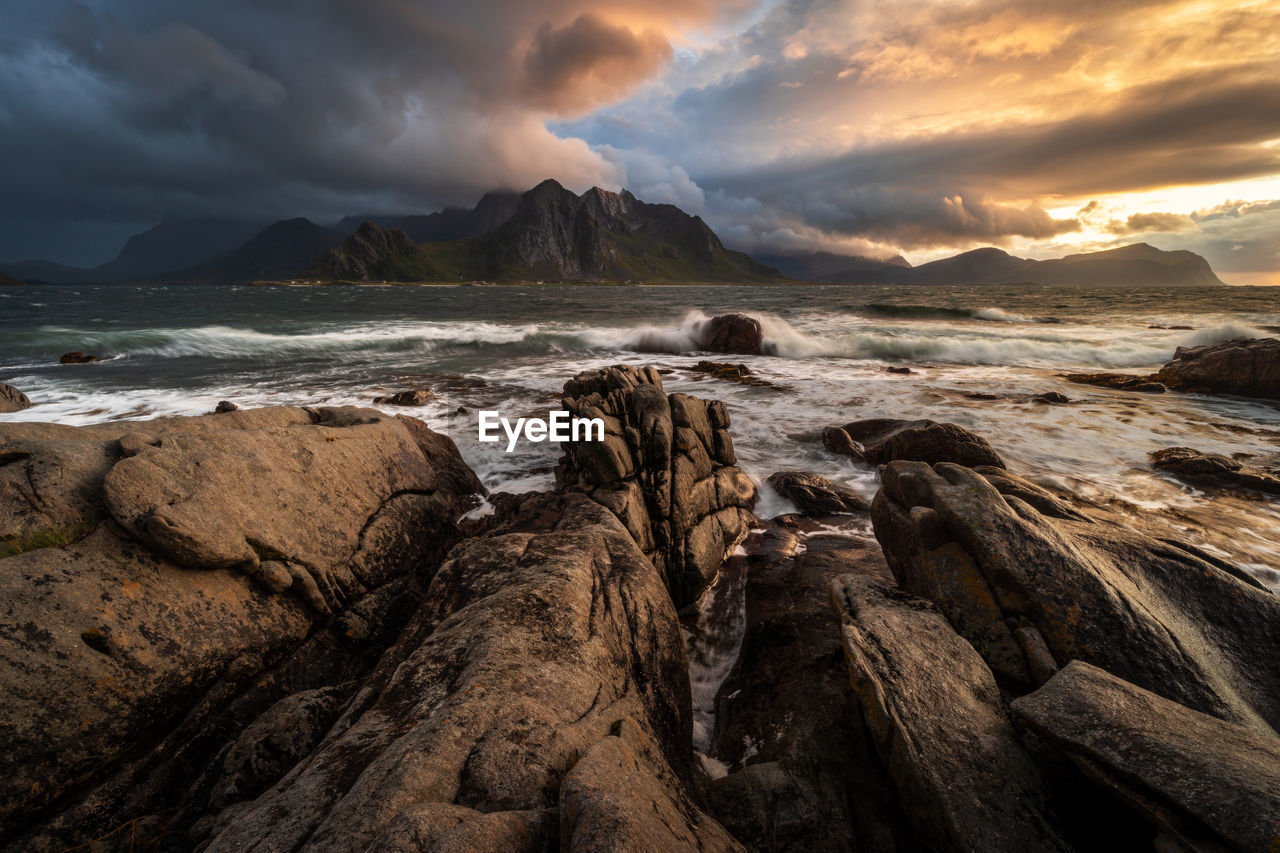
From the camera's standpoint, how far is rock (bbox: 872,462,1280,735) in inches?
175

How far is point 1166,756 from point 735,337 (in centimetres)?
2905

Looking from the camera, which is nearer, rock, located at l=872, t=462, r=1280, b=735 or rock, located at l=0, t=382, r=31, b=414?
rock, located at l=872, t=462, r=1280, b=735

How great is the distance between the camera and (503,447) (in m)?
13.2

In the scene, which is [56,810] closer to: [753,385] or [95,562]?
[95,562]

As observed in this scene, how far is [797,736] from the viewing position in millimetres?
4703

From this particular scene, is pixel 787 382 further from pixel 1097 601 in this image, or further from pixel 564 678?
pixel 564 678

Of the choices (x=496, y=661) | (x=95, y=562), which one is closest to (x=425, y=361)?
(x=95, y=562)

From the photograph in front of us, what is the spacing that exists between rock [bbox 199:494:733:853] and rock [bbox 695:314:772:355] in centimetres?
2632

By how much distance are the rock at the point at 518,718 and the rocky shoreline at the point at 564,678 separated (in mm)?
23

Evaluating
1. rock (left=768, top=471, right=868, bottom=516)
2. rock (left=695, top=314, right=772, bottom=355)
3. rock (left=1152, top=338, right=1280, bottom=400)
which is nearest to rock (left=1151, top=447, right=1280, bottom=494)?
rock (left=768, top=471, right=868, bottom=516)

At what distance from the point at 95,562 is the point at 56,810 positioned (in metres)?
2.01

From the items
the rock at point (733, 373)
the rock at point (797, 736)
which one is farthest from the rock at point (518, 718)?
the rock at point (733, 373)

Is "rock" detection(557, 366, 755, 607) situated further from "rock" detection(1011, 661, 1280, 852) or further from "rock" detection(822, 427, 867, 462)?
"rock" detection(1011, 661, 1280, 852)

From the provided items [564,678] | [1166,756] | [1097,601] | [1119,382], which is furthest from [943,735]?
[1119,382]
